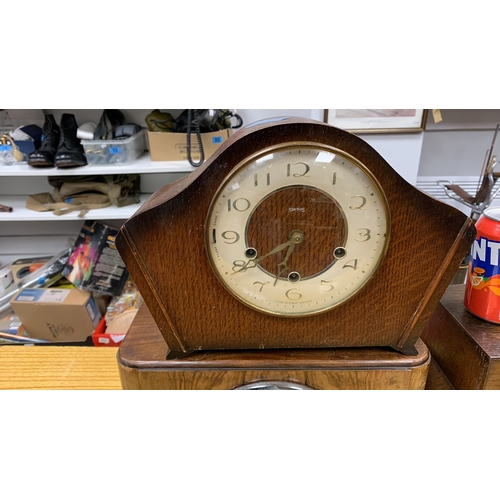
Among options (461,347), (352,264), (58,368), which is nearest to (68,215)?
(58,368)

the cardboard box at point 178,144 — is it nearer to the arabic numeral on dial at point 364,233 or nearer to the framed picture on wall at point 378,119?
the framed picture on wall at point 378,119

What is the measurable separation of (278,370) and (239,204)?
29 centimetres

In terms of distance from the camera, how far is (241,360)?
65 cm

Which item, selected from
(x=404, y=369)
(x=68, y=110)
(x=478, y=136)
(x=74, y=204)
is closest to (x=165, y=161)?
(x=74, y=204)

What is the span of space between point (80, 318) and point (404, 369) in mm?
1618

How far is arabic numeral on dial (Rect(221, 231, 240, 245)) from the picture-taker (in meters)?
0.58

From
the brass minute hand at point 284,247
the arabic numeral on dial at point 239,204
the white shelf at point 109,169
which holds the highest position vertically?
the arabic numeral on dial at point 239,204

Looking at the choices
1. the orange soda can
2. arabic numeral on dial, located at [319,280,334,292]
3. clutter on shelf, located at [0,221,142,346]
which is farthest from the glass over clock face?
clutter on shelf, located at [0,221,142,346]

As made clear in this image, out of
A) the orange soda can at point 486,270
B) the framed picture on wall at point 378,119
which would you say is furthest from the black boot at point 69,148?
the orange soda can at point 486,270

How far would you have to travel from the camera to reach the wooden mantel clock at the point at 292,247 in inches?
21.3

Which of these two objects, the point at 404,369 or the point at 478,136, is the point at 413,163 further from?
the point at 404,369

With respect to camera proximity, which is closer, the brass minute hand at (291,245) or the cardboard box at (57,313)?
the brass minute hand at (291,245)

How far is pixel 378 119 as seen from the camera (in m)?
1.78

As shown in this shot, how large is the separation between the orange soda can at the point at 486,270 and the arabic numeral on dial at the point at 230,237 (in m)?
0.41
